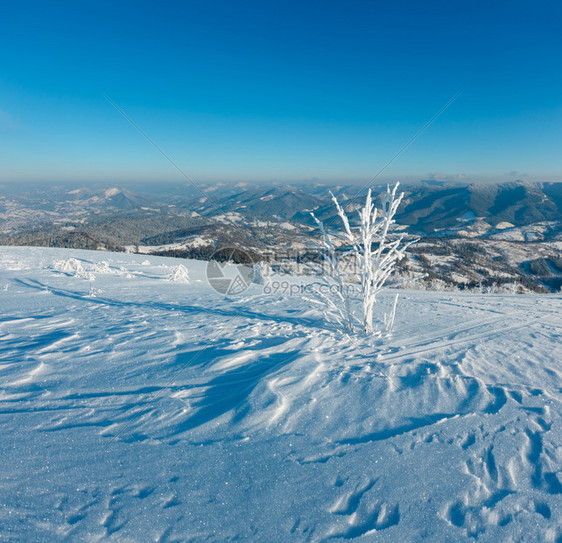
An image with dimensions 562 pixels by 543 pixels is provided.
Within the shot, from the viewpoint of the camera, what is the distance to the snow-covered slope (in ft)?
7.07

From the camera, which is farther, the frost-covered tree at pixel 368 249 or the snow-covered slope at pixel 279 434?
the frost-covered tree at pixel 368 249

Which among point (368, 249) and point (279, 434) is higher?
point (368, 249)

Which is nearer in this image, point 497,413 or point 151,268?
point 497,413

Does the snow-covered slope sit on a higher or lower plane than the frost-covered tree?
lower

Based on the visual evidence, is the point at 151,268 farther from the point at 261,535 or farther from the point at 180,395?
the point at 261,535

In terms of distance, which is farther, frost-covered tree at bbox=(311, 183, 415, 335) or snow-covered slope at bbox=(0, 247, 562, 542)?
frost-covered tree at bbox=(311, 183, 415, 335)

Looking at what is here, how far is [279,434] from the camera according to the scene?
3.03 m

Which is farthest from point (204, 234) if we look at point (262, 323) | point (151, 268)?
point (262, 323)

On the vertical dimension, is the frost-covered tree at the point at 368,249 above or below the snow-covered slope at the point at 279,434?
above

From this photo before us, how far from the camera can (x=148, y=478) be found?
2.49m

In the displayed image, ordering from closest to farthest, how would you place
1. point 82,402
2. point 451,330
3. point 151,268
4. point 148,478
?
1. point 148,478
2. point 82,402
3. point 451,330
4. point 151,268

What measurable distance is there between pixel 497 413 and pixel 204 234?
304ft

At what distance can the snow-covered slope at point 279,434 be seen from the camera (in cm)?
216

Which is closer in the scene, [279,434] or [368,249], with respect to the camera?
[279,434]
